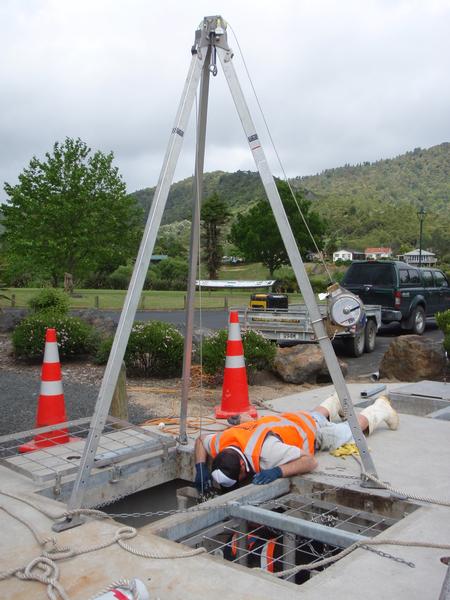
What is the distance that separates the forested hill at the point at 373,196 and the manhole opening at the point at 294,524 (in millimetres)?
62849

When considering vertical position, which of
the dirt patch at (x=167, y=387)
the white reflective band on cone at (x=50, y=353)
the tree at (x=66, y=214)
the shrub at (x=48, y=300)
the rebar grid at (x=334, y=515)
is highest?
the tree at (x=66, y=214)

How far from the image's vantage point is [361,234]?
111 m

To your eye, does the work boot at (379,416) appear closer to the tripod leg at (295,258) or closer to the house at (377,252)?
the tripod leg at (295,258)

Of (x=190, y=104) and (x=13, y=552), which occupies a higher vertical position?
(x=190, y=104)

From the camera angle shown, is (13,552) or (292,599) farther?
(13,552)

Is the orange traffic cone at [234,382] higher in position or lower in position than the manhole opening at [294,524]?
higher

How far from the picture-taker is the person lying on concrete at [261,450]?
4422mm

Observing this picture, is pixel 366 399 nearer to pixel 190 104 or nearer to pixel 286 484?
pixel 286 484

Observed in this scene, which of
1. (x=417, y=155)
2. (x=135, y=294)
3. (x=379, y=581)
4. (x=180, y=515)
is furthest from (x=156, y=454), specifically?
(x=417, y=155)

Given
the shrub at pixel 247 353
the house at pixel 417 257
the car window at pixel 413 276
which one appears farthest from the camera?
the house at pixel 417 257

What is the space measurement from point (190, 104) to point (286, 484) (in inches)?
108

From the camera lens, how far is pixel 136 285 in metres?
3.94

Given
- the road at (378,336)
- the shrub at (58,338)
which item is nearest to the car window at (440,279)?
the road at (378,336)

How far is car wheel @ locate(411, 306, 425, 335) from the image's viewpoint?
16500 mm
